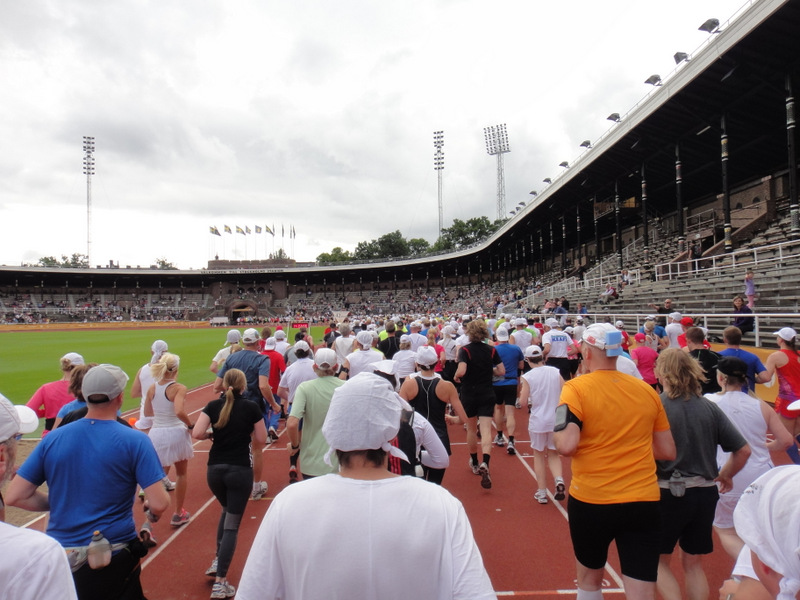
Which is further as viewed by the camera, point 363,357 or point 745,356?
point 363,357

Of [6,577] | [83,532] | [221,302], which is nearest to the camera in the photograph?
[6,577]

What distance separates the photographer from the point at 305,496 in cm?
157

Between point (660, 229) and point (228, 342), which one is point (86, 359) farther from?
point (660, 229)

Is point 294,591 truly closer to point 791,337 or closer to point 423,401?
point 423,401

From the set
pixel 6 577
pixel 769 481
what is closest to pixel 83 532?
pixel 6 577

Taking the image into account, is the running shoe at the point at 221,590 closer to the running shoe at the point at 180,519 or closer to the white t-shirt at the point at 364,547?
the running shoe at the point at 180,519

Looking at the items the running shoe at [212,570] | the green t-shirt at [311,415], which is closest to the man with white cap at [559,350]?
the green t-shirt at [311,415]

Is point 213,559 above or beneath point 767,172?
beneath

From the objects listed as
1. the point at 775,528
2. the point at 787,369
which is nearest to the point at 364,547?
the point at 775,528

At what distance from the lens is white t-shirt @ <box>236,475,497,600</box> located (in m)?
1.48

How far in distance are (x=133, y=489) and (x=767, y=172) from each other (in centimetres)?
3455

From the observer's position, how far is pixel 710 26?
17422 mm

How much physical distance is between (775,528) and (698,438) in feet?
7.57

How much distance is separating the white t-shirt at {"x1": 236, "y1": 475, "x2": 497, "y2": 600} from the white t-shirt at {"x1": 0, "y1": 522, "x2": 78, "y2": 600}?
54 centimetres
